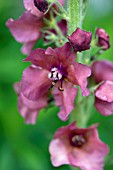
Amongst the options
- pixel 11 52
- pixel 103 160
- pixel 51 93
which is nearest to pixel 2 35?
pixel 11 52

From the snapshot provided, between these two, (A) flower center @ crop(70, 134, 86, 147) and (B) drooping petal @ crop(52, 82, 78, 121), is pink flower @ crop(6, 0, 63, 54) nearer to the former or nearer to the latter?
(B) drooping petal @ crop(52, 82, 78, 121)

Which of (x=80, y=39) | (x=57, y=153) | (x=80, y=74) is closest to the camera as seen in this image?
(x=80, y=39)

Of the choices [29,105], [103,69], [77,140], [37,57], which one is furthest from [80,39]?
[77,140]

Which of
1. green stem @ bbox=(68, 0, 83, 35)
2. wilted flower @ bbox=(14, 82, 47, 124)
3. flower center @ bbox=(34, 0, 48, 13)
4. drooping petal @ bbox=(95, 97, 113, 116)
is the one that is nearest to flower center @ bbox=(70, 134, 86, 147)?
wilted flower @ bbox=(14, 82, 47, 124)

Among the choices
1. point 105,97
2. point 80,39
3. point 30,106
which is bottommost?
point 30,106

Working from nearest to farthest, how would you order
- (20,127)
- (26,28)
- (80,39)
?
(80,39)
(26,28)
(20,127)

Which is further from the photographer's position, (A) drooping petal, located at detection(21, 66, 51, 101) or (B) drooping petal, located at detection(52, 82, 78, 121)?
(A) drooping petal, located at detection(21, 66, 51, 101)

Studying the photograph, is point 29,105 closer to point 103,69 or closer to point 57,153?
point 57,153

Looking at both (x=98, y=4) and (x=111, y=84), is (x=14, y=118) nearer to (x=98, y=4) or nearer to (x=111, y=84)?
(x=111, y=84)
